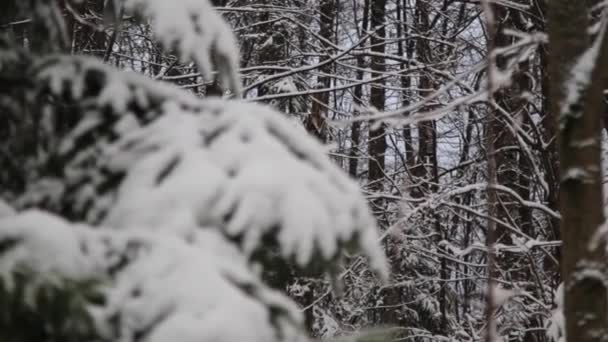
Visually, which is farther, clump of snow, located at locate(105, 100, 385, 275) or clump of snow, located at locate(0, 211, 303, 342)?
clump of snow, located at locate(105, 100, 385, 275)

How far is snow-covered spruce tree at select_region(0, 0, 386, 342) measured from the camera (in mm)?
1173

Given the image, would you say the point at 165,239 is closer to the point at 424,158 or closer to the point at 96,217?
the point at 96,217

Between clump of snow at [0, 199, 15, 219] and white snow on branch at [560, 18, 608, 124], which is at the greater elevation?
white snow on branch at [560, 18, 608, 124]

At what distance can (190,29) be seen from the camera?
1.56 meters

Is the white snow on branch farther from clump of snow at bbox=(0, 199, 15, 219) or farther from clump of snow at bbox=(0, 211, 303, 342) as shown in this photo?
clump of snow at bbox=(0, 199, 15, 219)

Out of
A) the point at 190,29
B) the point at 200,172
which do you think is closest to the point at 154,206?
the point at 200,172

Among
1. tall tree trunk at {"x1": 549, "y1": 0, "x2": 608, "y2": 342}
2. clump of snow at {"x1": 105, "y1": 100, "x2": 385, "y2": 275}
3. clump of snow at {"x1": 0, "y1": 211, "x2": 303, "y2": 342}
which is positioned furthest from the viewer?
tall tree trunk at {"x1": 549, "y1": 0, "x2": 608, "y2": 342}

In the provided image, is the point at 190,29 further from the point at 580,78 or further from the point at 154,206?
the point at 580,78

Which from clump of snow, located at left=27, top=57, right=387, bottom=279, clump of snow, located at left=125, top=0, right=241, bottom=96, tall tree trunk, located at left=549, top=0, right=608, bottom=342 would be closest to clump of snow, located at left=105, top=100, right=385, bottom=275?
clump of snow, located at left=27, top=57, right=387, bottom=279

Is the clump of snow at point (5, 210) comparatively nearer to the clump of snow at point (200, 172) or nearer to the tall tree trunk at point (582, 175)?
the clump of snow at point (200, 172)

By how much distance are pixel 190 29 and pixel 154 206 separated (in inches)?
20.8

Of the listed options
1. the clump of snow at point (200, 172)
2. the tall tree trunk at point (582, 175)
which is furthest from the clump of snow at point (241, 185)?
the tall tree trunk at point (582, 175)

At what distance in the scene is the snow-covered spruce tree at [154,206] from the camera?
3.85ft

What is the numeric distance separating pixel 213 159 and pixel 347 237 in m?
0.34
